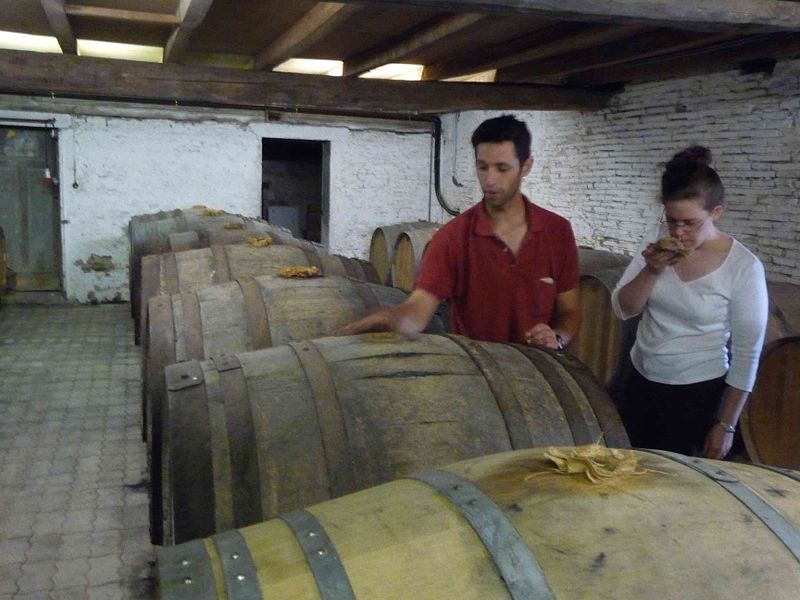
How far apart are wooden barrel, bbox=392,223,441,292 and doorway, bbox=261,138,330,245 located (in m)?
4.37

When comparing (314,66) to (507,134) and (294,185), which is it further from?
(294,185)

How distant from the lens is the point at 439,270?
9.19 feet

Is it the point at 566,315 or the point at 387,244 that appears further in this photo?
the point at 387,244

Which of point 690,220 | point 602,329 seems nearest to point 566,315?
point 690,220

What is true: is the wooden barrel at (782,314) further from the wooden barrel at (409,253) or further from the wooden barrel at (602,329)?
the wooden barrel at (409,253)

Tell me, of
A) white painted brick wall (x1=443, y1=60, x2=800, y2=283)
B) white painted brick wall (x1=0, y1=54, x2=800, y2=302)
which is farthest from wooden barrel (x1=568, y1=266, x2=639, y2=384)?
white painted brick wall (x1=0, y1=54, x2=800, y2=302)

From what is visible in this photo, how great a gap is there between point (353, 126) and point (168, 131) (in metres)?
2.75

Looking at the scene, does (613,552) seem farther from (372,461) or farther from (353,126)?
(353,126)

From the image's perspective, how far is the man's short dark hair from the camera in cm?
270

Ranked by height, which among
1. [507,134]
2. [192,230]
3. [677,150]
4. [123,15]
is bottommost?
[192,230]

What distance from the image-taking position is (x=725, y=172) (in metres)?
5.78

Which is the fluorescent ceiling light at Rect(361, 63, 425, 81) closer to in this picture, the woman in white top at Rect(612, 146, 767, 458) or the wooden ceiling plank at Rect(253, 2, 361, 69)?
the wooden ceiling plank at Rect(253, 2, 361, 69)

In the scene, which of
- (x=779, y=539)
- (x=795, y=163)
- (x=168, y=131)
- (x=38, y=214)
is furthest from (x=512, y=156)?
(x=38, y=214)

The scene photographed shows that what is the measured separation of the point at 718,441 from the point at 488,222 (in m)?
1.16
